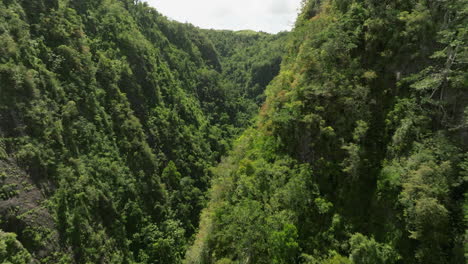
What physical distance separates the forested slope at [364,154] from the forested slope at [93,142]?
21403mm

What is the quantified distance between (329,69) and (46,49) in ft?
164

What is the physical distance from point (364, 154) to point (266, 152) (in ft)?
33.8

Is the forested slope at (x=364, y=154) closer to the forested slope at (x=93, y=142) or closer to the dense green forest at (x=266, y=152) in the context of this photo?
the dense green forest at (x=266, y=152)

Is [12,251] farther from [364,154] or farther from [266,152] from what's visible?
[364,154]

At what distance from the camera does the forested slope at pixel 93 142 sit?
121ft

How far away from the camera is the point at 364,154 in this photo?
2400 cm

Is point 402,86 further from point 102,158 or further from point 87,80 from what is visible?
point 87,80

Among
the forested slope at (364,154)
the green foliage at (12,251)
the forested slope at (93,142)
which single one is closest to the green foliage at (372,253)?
the forested slope at (364,154)

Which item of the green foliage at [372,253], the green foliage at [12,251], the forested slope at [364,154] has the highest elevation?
the forested slope at [364,154]

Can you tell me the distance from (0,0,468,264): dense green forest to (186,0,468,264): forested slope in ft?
0.39

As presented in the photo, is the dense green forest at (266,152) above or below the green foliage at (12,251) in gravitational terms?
above

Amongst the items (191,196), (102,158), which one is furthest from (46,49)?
(191,196)

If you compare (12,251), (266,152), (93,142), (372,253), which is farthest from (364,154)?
(93,142)

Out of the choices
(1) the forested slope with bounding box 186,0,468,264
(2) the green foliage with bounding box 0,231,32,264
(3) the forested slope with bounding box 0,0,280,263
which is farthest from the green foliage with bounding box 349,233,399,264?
(3) the forested slope with bounding box 0,0,280,263
